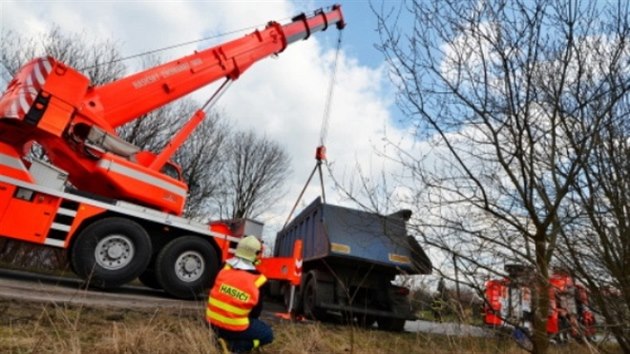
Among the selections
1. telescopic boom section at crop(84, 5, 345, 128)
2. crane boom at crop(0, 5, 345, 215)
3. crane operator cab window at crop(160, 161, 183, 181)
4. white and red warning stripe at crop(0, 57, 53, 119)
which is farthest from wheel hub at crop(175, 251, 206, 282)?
white and red warning stripe at crop(0, 57, 53, 119)

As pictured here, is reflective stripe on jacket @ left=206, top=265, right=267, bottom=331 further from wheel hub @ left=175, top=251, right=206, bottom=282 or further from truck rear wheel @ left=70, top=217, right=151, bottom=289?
wheel hub @ left=175, top=251, right=206, bottom=282

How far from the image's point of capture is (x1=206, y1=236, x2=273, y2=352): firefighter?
375 centimetres

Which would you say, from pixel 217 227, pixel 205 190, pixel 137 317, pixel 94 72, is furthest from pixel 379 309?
pixel 205 190

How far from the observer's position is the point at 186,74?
845cm

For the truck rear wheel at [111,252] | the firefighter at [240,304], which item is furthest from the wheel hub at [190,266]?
the firefighter at [240,304]

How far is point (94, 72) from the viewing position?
1709cm

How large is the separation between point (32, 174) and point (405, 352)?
563 cm

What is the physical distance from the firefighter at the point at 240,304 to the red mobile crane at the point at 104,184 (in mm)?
3509

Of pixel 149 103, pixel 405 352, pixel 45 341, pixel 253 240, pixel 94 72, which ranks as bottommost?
pixel 45 341

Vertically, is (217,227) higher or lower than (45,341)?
higher

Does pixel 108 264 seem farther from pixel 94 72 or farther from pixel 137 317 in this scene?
pixel 94 72

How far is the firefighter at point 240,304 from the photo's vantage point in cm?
375

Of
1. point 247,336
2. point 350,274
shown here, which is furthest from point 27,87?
point 350,274

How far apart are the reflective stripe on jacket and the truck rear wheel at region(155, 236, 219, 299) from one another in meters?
4.02
